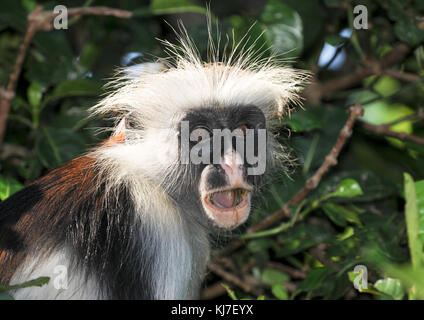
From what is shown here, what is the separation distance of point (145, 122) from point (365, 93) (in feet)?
6.55

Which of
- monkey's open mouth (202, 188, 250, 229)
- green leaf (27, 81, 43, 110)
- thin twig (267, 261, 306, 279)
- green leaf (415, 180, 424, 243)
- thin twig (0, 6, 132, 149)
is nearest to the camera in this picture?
green leaf (415, 180, 424, 243)

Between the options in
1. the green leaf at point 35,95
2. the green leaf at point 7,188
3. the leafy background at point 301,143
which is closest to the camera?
the green leaf at point 7,188

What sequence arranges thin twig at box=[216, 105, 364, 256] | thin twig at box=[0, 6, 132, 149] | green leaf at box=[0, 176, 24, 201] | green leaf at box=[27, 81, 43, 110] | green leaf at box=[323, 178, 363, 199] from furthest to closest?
green leaf at box=[27, 81, 43, 110], thin twig at box=[0, 6, 132, 149], green leaf at box=[323, 178, 363, 199], thin twig at box=[216, 105, 364, 256], green leaf at box=[0, 176, 24, 201]

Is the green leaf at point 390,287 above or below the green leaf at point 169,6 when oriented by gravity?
below

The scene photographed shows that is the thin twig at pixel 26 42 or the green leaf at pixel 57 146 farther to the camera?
the green leaf at pixel 57 146

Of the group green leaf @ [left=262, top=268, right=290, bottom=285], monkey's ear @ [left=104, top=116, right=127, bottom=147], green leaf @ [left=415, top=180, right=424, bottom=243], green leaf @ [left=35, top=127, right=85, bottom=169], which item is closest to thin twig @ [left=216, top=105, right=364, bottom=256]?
green leaf @ [left=262, top=268, right=290, bottom=285]

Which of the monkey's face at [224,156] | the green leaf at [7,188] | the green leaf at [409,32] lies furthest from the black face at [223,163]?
the green leaf at [409,32]

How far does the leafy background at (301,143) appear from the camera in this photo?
3.25m

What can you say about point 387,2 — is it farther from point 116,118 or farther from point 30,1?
point 30,1

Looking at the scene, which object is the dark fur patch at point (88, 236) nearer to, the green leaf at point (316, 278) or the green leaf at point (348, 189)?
the green leaf at point (316, 278)

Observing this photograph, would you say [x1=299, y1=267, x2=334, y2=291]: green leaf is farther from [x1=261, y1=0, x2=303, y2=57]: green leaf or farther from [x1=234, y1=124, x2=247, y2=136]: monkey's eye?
[x1=261, y1=0, x2=303, y2=57]: green leaf

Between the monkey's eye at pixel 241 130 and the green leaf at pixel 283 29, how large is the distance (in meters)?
1.04

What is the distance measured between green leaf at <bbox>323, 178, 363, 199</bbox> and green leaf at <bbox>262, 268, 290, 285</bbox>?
2.28 ft

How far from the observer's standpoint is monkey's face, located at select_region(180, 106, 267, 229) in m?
2.67
